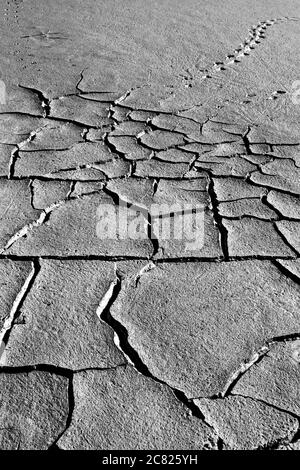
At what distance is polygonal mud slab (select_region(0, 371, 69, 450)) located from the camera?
72.2 inches

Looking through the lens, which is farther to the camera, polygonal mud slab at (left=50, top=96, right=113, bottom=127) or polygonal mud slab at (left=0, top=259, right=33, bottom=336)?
polygonal mud slab at (left=50, top=96, right=113, bottom=127)

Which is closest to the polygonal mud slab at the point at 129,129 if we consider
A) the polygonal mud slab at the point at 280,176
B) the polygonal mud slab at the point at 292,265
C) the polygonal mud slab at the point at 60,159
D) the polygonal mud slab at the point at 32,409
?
the polygonal mud slab at the point at 60,159

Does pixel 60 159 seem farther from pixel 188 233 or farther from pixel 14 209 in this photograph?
pixel 188 233

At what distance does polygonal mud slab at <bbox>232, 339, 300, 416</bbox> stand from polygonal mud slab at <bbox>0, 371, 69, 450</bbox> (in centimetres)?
51

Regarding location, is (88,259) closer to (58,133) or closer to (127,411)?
(127,411)

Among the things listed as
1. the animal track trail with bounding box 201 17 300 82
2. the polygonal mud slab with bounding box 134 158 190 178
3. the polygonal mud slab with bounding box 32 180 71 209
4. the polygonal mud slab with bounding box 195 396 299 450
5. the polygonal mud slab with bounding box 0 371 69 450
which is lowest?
the polygonal mud slab with bounding box 0 371 69 450

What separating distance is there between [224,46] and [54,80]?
142 centimetres

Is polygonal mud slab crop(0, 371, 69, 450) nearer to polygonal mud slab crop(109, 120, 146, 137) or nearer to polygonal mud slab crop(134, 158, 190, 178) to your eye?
polygonal mud slab crop(134, 158, 190, 178)

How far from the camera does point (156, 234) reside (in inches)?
109

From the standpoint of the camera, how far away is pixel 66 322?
2266 mm

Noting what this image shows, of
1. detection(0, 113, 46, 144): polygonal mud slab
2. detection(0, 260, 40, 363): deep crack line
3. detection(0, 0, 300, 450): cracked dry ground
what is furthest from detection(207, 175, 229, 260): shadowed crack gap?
detection(0, 113, 46, 144): polygonal mud slab

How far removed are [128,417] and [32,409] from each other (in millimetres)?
273

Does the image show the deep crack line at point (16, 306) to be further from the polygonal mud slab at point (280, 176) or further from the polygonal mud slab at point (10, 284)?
the polygonal mud slab at point (280, 176)

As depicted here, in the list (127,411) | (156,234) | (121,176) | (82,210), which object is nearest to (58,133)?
(121,176)
